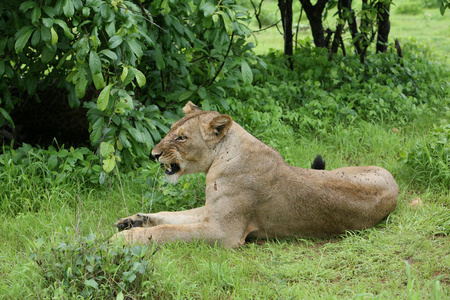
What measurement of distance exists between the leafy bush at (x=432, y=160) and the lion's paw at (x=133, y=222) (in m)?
2.61

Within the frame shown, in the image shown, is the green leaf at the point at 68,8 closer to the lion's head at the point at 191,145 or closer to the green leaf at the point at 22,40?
the green leaf at the point at 22,40

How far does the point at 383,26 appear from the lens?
29.9 ft

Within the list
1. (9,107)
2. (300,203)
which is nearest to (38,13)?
(9,107)

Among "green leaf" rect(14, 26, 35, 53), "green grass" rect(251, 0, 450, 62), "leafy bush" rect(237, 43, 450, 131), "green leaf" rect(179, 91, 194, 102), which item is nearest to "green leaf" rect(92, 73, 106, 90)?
"green leaf" rect(14, 26, 35, 53)

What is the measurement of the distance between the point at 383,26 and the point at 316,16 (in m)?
1.21

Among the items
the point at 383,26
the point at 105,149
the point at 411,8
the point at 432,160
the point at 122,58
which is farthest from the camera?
the point at 411,8

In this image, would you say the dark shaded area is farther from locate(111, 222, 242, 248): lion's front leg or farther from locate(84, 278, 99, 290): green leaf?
locate(84, 278, 99, 290): green leaf

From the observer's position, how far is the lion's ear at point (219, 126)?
14.7ft

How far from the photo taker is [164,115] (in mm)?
6121

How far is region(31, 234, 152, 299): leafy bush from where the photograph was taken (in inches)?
131

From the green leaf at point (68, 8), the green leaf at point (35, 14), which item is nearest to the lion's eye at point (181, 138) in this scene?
the green leaf at point (68, 8)

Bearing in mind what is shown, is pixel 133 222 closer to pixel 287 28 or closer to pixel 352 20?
pixel 287 28

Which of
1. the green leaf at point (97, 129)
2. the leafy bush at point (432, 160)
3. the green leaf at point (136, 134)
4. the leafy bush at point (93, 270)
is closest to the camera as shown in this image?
the leafy bush at point (93, 270)

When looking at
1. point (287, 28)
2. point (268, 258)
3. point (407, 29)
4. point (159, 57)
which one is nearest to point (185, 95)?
point (159, 57)
